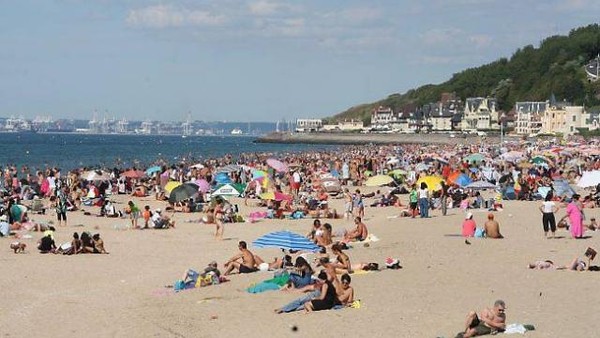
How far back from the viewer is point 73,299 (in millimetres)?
12445

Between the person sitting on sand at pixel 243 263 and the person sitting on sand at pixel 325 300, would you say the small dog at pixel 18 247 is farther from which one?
the person sitting on sand at pixel 325 300

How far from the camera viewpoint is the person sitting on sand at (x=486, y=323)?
9.50 m

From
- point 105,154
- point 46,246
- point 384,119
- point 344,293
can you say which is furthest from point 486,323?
point 384,119

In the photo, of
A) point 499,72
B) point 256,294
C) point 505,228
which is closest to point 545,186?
point 505,228

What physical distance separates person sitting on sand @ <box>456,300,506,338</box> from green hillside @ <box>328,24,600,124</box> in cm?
12122

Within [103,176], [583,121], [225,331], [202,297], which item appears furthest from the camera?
[583,121]

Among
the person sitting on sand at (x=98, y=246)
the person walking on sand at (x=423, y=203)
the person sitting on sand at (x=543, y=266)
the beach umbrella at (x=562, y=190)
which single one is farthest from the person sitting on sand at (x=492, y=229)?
the beach umbrella at (x=562, y=190)

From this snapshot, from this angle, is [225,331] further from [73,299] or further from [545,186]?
[545,186]

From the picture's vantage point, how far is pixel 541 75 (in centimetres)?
15050

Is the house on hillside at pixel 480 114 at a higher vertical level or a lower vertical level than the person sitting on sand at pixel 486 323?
higher

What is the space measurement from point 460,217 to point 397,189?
8869mm

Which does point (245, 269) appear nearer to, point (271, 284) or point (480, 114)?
point (271, 284)

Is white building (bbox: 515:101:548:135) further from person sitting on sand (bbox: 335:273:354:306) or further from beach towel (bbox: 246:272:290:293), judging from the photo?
person sitting on sand (bbox: 335:273:354:306)

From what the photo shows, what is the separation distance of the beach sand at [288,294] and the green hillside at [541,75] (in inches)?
4521
